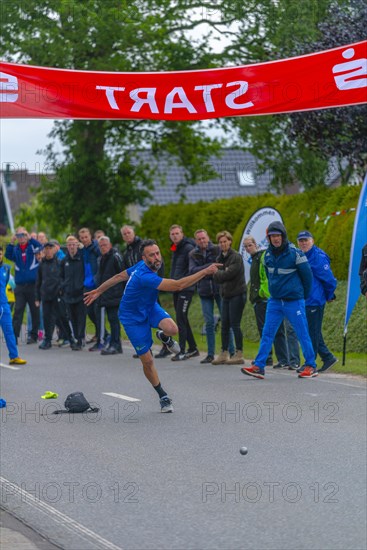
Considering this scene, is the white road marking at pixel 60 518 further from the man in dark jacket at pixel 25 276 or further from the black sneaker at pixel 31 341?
the black sneaker at pixel 31 341

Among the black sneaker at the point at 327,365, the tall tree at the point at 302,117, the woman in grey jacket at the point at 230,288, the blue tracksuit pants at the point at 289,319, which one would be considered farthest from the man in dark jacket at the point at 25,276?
the blue tracksuit pants at the point at 289,319

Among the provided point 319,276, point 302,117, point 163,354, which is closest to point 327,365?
point 319,276

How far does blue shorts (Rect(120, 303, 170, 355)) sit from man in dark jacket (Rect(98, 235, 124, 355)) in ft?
20.8

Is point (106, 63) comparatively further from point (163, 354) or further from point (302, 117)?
point (163, 354)

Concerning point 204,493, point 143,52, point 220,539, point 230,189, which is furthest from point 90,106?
point 230,189

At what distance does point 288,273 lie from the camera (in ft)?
47.6

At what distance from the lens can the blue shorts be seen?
12.2 m

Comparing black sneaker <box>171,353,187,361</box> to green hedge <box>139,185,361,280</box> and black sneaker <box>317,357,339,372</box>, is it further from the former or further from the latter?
green hedge <box>139,185,361,280</box>

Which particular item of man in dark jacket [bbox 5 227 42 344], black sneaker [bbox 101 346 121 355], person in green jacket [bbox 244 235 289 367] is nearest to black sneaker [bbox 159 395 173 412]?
person in green jacket [bbox 244 235 289 367]

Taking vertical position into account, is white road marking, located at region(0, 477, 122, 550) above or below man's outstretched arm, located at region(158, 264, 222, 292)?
below

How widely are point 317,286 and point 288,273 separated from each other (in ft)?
3.15

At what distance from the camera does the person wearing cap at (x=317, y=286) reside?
15266 millimetres

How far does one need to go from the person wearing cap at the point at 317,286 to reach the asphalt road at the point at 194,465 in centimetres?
83

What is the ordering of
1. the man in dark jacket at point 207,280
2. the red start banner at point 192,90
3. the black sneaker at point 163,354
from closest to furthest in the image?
the red start banner at point 192,90, the man in dark jacket at point 207,280, the black sneaker at point 163,354
